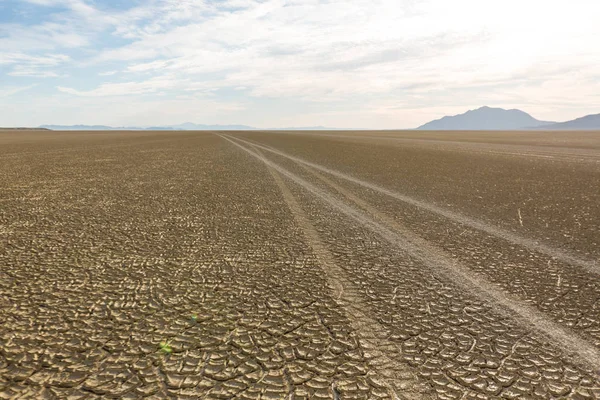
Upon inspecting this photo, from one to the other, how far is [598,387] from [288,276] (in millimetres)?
1705

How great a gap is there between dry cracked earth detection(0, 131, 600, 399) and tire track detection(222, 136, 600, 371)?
1cm

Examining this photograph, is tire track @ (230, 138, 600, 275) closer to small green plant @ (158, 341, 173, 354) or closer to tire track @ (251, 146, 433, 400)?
tire track @ (251, 146, 433, 400)

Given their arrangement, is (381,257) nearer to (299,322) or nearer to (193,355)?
(299,322)

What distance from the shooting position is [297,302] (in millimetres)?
2193

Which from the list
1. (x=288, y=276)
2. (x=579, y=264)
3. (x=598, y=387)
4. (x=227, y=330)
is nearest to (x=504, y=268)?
(x=579, y=264)

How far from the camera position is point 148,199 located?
17.7 ft

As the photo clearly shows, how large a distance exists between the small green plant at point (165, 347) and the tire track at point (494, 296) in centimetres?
179

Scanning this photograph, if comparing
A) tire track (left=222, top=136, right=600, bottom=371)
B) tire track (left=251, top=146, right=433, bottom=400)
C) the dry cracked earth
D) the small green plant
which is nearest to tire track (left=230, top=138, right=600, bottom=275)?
the dry cracked earth

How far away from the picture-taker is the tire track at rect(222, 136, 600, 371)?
69.0 inches

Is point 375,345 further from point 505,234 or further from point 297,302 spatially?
point 505,234

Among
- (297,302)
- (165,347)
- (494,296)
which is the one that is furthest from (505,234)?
(165,347)

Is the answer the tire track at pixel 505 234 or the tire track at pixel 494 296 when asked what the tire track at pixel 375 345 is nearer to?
the tire track at pixel 494 296

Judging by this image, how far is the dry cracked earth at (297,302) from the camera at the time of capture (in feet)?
4.99

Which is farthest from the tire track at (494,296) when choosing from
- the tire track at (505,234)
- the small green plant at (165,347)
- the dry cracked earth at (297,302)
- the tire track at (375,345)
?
the small green plant at (165,347)
